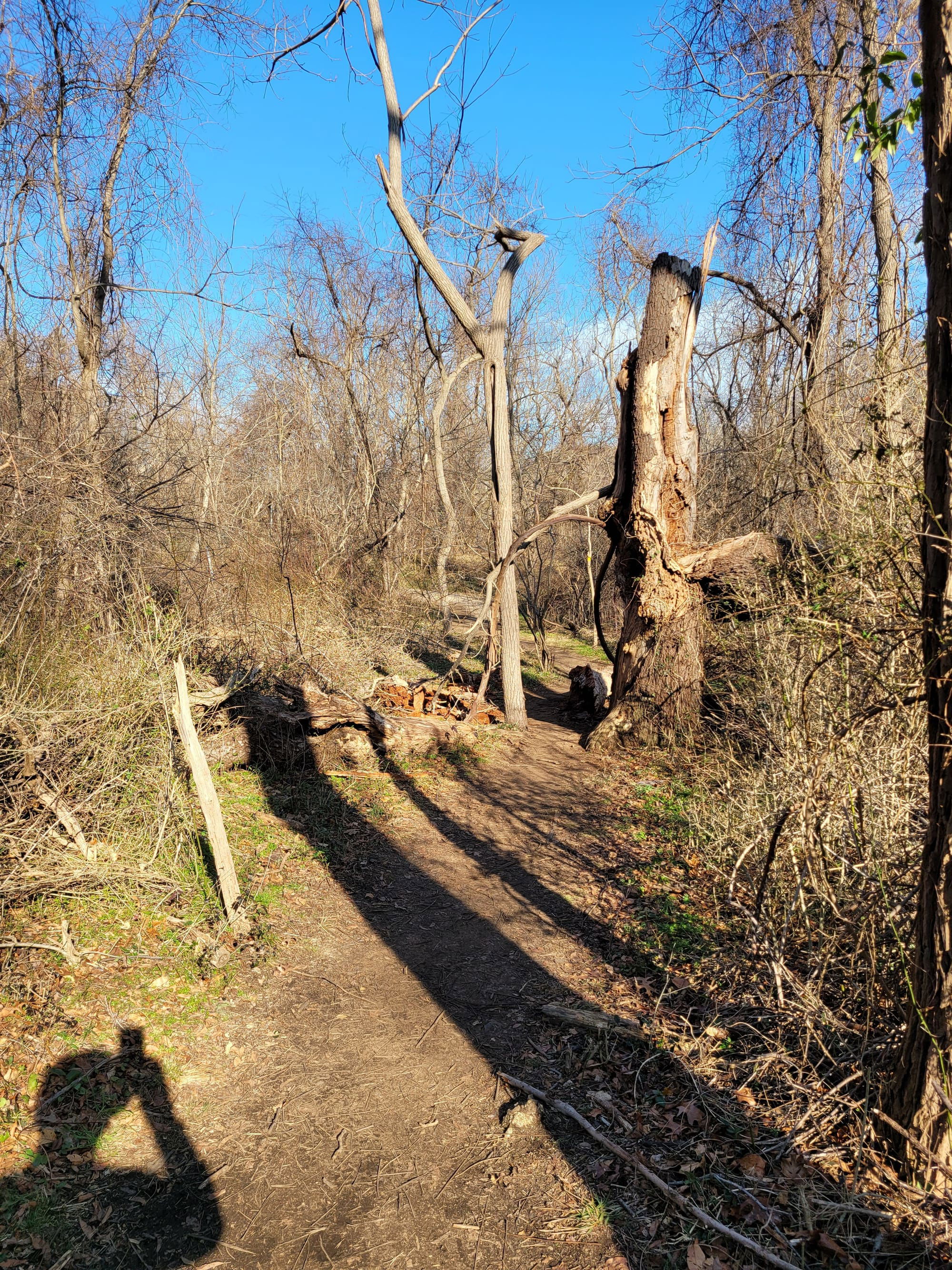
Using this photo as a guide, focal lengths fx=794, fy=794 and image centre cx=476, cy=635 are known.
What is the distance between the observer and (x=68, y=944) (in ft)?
13.9

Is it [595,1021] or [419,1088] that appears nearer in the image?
[419,1088]

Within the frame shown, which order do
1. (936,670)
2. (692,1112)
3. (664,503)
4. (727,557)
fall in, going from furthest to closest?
(664,503) → (727,557) → (692,1112) → (936,670)

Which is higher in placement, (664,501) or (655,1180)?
(664,501)

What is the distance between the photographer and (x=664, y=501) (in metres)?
8.77

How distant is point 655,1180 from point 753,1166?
36cm

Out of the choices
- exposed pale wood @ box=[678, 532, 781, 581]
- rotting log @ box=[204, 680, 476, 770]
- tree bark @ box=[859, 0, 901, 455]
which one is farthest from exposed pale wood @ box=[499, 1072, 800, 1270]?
tree bark @ box=[859, 0, 901, 455]

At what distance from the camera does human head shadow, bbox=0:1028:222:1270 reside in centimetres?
277

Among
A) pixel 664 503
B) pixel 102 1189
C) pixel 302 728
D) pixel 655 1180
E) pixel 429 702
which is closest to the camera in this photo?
pixel 655 1180

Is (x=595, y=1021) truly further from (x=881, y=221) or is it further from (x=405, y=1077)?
(x=881, y=221)

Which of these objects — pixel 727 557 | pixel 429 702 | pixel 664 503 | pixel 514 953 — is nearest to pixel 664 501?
pixel 664 503

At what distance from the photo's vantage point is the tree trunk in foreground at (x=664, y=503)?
8.62m

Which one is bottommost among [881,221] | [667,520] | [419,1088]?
[419,1088]

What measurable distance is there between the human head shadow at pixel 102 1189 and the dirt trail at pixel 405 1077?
100 mm

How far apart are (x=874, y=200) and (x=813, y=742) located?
837 cm
